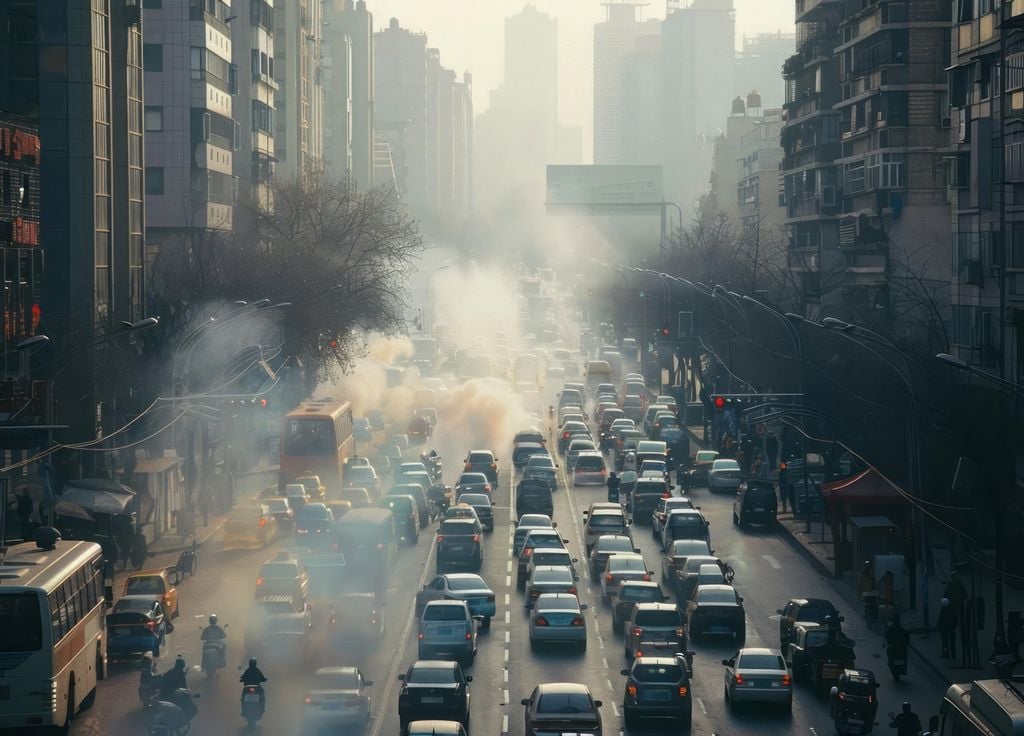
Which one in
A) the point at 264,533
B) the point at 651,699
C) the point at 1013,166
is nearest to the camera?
the point at 651,699

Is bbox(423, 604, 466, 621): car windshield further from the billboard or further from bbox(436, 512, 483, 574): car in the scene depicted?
the billboard

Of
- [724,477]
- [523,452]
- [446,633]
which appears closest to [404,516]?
[724,477]

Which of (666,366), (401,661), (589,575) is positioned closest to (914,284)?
(589,575)

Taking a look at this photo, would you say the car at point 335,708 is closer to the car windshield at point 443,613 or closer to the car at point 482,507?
the car windshield at point 443,613

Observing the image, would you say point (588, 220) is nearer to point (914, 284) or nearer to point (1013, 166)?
point (914, 284)

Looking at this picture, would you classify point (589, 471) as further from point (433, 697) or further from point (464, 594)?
point (433, 697)

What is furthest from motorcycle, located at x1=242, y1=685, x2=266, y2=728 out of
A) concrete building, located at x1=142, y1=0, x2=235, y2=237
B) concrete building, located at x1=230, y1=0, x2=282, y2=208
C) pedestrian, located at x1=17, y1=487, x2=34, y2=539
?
concrete building, located at x1=230, y1=0, x2=282, y2=208

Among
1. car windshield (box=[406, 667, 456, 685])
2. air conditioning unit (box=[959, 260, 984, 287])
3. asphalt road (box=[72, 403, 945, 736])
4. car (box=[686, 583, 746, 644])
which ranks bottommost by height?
asphalt road (box=[72, 403, 945, 736])
